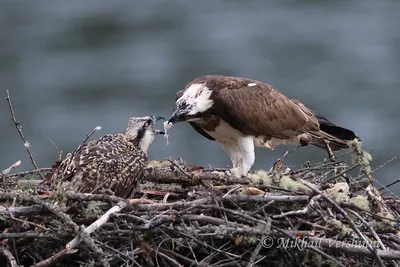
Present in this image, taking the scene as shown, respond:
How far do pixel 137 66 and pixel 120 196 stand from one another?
36.9 feet

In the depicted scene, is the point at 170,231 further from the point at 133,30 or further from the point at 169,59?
the point at 133,30

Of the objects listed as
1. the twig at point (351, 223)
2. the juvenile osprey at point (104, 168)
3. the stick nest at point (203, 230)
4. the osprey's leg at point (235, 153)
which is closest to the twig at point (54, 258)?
the stick nest at point (203, 230)

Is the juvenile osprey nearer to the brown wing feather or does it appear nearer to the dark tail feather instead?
the brown wing feather

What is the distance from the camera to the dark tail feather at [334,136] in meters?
9.95

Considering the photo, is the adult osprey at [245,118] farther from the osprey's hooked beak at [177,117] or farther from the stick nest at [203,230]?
the stick nest at [203,230]

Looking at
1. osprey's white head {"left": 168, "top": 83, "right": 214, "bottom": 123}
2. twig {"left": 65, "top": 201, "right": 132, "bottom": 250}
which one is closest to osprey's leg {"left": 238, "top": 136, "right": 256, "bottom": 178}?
osprey's white head {"left": 168, "top": 83, "right": 214, "bottom": 123}

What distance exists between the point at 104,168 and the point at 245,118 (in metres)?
1.85

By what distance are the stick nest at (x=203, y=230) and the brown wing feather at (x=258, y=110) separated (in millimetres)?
1824

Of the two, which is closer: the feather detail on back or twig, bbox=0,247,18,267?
twig, bbox=0,247,18,267

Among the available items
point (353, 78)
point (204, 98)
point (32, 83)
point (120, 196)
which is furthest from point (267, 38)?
point (120, 196)

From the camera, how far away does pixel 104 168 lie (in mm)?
8000

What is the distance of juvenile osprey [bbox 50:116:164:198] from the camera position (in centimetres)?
789

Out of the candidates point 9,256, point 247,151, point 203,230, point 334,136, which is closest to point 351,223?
point 203,230

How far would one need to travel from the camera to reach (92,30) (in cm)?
1994
